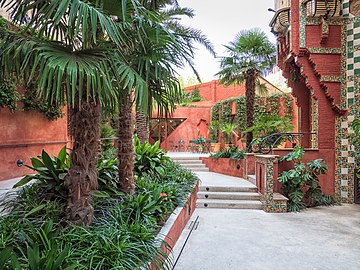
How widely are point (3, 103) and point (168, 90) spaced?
4363 millimetres

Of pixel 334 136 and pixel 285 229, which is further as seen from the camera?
pixel 334 136

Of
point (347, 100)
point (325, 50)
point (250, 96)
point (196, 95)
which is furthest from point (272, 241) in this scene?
point (196, 95)

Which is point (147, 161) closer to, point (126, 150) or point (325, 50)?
point (126, 150)

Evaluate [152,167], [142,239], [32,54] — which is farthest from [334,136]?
[32,54]

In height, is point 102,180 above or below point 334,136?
below

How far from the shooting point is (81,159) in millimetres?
2777

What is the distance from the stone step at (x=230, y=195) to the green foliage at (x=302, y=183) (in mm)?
705

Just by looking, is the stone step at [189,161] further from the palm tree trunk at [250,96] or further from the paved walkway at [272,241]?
the paved walkway at [272,241]

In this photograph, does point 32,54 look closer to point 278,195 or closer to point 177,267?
point 177,267

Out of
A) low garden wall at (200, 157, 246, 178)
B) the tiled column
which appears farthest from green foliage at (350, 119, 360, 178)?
low garden wall at (200, 157, 246, 178)

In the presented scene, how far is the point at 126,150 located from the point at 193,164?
20.9ft

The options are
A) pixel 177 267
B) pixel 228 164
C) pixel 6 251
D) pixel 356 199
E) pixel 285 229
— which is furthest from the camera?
pixel 228 164

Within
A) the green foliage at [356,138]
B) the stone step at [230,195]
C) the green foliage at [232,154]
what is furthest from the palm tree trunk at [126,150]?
the green foliage at [232,154]

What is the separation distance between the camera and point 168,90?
3.21 m
